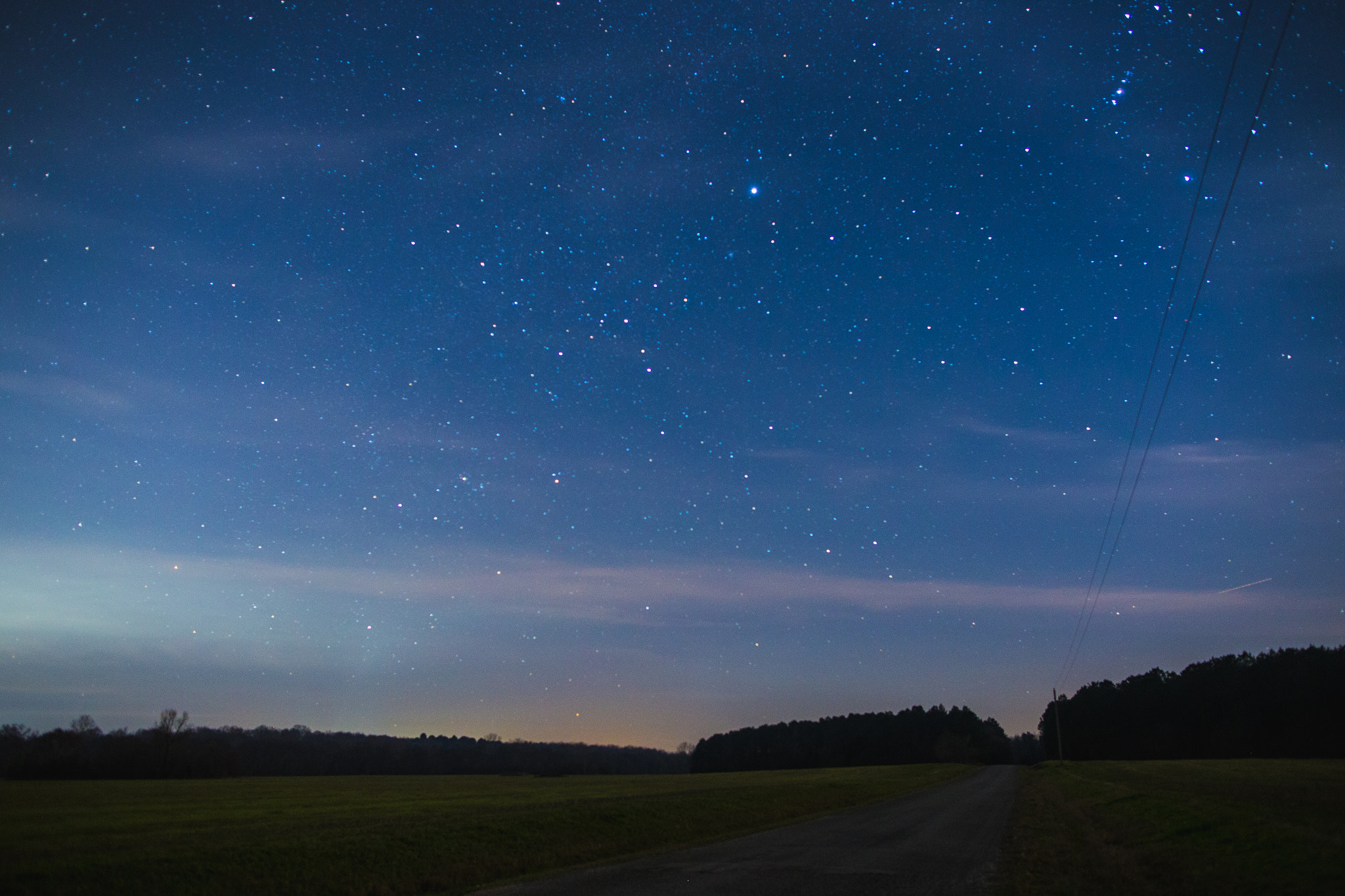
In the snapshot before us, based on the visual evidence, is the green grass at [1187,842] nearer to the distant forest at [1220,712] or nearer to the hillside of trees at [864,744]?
the distant forest at [1220,712]

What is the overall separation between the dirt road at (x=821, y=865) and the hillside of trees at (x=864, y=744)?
12021 cm

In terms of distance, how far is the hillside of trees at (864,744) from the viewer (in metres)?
145

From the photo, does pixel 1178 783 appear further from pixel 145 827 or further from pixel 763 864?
pixel 145 827

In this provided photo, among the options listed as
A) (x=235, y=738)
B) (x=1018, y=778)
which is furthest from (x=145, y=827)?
(x=235, y=738)

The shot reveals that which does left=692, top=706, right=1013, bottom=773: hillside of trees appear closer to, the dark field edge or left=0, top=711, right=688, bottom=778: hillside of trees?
left=0, top=711, right=688, bottom=778: hillside of trees

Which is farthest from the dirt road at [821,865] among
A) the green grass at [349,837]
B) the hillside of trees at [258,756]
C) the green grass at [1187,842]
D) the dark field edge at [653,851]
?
the hillside of trees at [258,756]

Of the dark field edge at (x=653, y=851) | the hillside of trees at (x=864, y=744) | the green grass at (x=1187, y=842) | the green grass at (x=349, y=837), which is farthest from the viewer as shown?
the hillside of trees at (x=864, y=744)

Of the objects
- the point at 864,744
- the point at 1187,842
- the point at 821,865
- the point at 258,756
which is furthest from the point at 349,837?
the point at 864,744

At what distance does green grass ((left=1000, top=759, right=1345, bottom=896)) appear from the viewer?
41.6 feet

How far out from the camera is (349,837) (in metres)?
19.8

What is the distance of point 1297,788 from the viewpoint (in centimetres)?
2872

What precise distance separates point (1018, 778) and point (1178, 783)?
32574 millimetres

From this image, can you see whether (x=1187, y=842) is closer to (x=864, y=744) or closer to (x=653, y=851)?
(x=653, y=851)

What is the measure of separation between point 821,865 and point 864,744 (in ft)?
483
